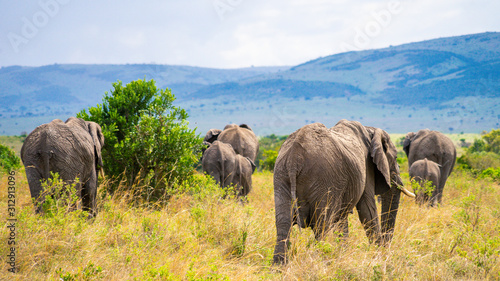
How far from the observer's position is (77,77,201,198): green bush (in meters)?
9.55

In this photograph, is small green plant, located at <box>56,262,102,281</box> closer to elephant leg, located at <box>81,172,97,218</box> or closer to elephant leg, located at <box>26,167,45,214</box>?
elephant leg, located at <box>26,167,45,214</box>

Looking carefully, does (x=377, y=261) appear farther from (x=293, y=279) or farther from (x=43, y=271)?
(x=43, y=271)

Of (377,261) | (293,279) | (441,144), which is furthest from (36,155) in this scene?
(441,144)

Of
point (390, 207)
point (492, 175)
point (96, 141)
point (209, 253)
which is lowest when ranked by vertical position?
point (492, 175)

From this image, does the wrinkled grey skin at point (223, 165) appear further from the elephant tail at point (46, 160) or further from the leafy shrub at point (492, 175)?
the leafy shrub at point (492, 175)

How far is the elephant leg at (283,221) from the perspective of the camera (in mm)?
5141

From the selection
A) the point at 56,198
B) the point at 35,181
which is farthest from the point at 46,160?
the point at 56,198

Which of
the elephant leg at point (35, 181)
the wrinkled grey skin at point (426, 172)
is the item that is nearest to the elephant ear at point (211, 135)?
the wrinkled grey skin at point (426, 172)

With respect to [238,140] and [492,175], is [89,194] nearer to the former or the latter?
[238,140]

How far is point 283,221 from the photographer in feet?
16.9

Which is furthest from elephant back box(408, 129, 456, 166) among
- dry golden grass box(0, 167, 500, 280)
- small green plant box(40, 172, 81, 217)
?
small green plant box(40, 172, 81, 217)

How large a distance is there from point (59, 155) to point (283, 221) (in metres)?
3.75

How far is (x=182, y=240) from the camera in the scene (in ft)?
19.8

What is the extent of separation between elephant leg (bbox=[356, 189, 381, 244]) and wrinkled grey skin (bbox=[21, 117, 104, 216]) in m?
4.10
